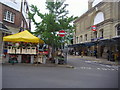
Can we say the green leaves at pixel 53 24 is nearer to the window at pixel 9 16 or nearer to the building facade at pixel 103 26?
the window at pixel 9 16

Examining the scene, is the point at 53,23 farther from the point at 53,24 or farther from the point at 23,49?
the point at 23,49

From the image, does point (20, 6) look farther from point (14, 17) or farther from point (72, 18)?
point (72, 18)

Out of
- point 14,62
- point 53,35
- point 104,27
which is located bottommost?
point 14,62

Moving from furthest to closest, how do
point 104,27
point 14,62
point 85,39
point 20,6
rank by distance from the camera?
point 85,39 → point 104,27 → point 20,6 → point 14,62

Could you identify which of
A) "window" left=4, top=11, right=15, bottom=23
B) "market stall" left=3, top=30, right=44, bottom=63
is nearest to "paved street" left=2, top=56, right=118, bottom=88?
"market stall" left=3, top=30, right=44, bottom=63

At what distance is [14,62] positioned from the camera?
32.8ft

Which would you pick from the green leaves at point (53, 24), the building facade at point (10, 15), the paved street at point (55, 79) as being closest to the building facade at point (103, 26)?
the green leaves at point (53, 24)

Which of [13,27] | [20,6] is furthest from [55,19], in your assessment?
[20,6]

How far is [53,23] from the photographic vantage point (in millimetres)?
10453

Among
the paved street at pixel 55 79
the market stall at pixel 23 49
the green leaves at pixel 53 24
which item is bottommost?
the paved street at pixel 55 79

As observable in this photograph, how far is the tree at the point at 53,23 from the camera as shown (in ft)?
34.6

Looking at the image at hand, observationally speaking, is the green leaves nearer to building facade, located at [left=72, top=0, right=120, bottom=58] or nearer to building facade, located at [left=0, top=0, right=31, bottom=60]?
building facade, located at [left=0, top=0, right=31, bottom=60]

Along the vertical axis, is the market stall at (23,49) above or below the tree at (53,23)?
below

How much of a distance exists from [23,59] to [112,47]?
51.5 ft
